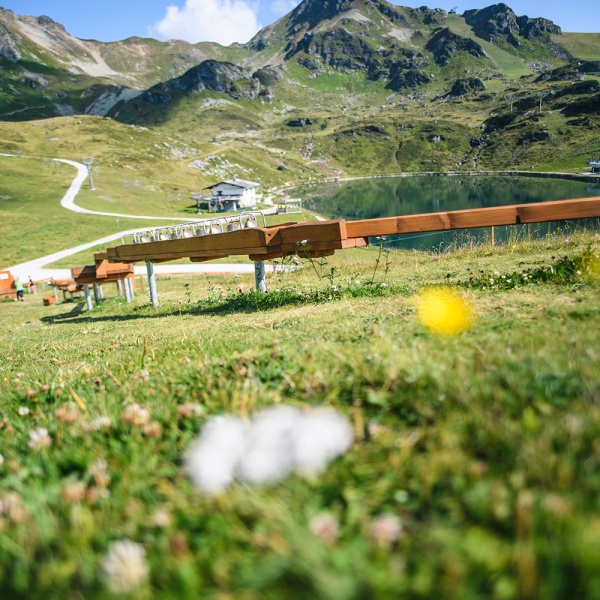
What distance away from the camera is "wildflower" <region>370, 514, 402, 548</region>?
1.27 meters

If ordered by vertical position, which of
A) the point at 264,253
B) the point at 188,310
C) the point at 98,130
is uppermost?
the point at 98,130

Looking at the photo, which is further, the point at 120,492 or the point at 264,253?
the point at 264,253

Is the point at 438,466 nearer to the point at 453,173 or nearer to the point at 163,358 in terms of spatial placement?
the point at 163,358

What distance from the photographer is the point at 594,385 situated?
1.93 metres

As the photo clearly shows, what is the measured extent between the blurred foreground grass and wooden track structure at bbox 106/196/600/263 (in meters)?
3.74

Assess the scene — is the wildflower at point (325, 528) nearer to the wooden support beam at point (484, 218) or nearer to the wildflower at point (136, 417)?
the wildflower at point (136, 417)

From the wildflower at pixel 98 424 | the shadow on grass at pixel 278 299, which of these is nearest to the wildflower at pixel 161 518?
the wildflower at pixel 98 424

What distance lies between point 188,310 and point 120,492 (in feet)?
32.4

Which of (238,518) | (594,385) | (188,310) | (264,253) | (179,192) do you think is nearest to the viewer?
(238,518)

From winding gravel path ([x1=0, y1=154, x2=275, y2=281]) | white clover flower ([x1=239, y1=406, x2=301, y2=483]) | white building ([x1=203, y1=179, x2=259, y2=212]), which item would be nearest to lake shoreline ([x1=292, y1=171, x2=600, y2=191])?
white building ([x1=203, y1=179, x2=259, y2=212])

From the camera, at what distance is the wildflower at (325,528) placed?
1.30 m

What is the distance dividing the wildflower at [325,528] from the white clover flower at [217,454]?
0.46m

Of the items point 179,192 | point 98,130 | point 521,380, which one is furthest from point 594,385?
point 98,130

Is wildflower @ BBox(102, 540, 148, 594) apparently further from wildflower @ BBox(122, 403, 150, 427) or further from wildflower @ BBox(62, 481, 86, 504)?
wildflower @ BBox(122, 403, 150, 427)
